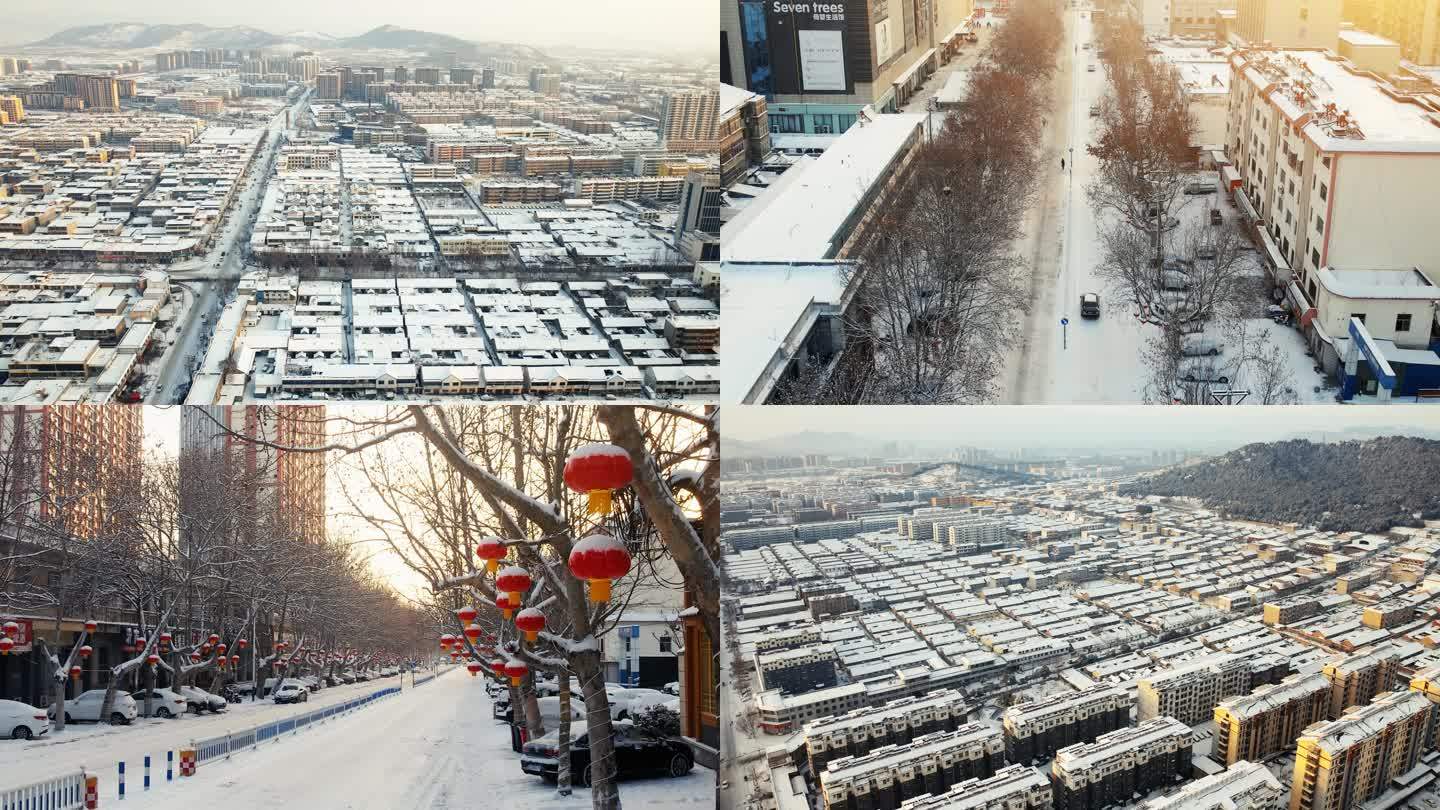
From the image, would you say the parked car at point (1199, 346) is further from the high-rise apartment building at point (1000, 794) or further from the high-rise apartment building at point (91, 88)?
the high-rise apartment building at point (91, 88)

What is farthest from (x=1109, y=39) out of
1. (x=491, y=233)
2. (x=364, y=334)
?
(x=364, y=334)

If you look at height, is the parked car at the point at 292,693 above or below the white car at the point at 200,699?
below

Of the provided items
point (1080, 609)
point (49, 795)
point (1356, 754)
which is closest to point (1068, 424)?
point (1080, 609)

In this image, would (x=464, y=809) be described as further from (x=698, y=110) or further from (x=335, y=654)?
(x=698, y=110)

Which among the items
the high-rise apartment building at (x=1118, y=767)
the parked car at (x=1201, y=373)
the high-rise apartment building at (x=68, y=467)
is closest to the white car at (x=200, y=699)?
the high-rise apartment building at (x=68, y=467)

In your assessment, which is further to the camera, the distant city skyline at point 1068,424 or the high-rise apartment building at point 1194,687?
the distant city skyline at point 1068,424

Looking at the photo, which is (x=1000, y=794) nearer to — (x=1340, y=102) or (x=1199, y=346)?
(x=1199, y=346)
